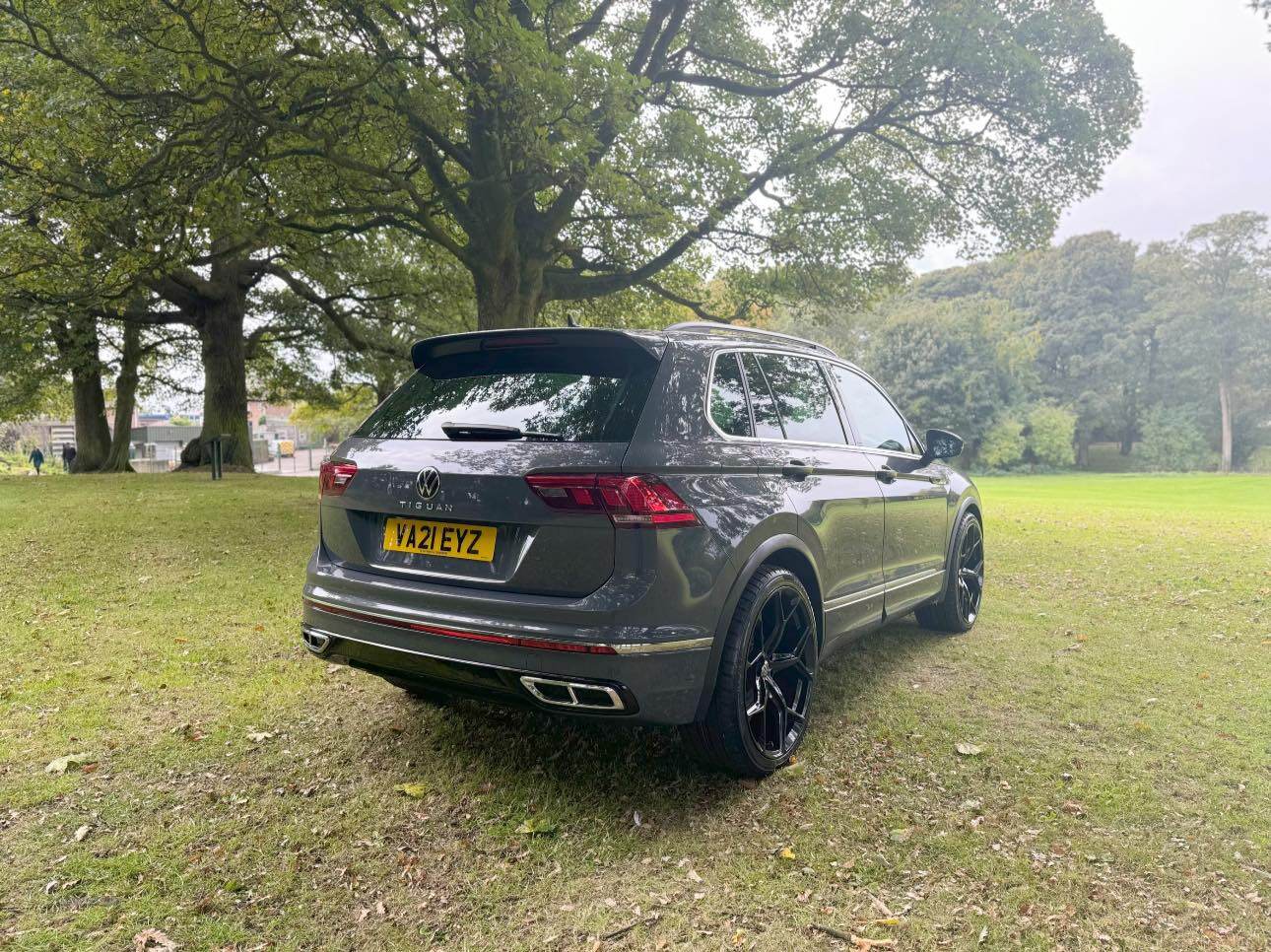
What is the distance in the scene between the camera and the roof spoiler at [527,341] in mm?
3150

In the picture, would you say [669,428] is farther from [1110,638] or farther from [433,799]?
[1110,638]

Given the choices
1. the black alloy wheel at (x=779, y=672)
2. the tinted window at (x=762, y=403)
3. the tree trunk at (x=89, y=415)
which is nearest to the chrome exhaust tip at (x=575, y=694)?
the black alloy wheel at (x=779, y=672)

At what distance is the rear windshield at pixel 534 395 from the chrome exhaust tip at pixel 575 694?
84 cm

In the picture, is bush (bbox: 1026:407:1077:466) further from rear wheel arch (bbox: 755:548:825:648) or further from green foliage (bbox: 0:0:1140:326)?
rear wheel arch (bbox: 755:548:825:648)

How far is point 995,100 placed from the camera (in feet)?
38.2

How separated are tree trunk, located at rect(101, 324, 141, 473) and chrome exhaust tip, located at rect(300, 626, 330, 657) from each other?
21883mm

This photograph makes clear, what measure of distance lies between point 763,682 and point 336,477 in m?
1.96

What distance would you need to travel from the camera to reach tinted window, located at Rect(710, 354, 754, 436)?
129 inches

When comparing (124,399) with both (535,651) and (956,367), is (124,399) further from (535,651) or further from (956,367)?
(956,367)

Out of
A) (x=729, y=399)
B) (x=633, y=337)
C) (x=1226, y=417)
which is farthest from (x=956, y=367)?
(x=633, y=337)

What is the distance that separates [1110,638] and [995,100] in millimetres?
9087

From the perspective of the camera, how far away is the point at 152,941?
89.4 inches

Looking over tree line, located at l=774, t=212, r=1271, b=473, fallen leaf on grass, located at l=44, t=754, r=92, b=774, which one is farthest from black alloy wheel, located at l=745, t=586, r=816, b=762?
tree line, located at l=774, t=212, r=1271, b=473

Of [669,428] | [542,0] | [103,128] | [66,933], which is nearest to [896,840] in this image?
[669,428]
